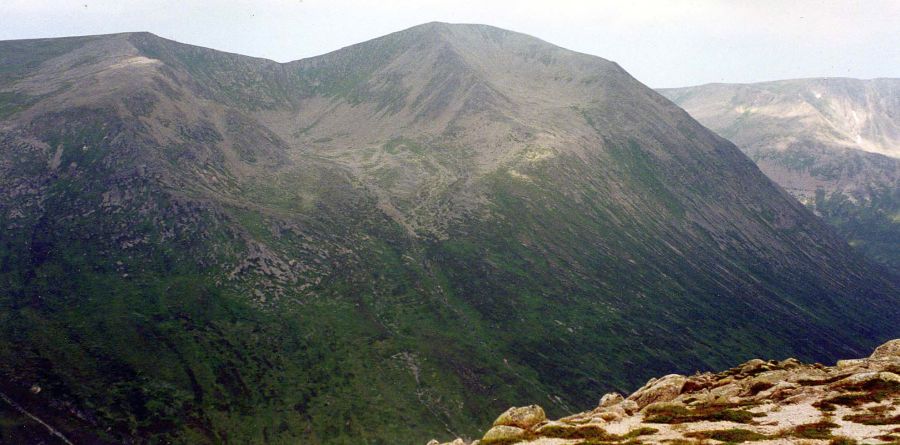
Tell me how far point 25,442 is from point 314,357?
86379 millimetres

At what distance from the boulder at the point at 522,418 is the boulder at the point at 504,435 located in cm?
226

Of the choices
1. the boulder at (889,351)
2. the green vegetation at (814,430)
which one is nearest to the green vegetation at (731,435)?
the green vegetation at (814,430)

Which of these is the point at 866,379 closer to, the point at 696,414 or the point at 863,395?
the point at 863,395

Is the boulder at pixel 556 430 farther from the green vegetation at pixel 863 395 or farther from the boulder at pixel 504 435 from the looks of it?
the green vegetation at pixel 863 395

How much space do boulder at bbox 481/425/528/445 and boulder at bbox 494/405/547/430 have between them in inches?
88.9

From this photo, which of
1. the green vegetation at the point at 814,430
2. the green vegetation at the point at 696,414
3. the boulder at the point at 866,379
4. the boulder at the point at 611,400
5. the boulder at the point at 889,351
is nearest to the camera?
the green vegetation at the point at 814,430

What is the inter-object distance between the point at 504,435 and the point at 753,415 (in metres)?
22.8

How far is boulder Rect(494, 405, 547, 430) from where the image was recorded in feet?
166

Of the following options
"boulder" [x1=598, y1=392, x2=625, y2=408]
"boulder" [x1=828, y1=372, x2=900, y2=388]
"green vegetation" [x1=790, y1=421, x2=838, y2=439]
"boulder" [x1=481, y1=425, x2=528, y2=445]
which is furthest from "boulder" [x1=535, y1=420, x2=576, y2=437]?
"boulder" [x1=828, y1=372, x2=900, y2=388]

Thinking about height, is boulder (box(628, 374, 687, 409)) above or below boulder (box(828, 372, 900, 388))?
below

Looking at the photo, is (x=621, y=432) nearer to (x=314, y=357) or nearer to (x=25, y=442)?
(x=25, y=442)

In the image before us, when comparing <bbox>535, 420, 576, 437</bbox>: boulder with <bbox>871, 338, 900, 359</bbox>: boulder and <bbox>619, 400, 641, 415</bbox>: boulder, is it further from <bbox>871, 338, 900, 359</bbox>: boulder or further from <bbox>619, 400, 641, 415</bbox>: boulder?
<bbox>871, 338, 900, 359</bbox>: boulder

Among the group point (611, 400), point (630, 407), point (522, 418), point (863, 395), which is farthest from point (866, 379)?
point (522, 418)

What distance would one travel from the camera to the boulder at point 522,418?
166 feet
